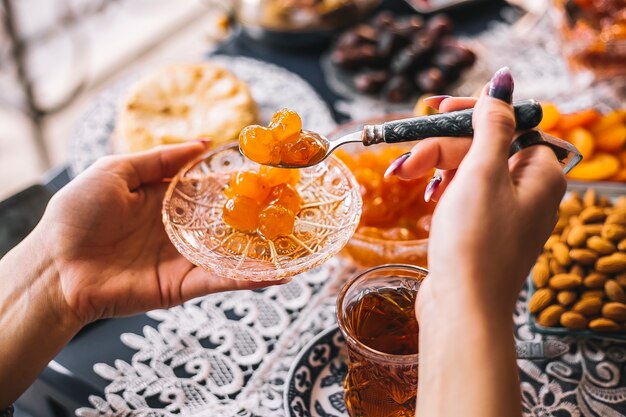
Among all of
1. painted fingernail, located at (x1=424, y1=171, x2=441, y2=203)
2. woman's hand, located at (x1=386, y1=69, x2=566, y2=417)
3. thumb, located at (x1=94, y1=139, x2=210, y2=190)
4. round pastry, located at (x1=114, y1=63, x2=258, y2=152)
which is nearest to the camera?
woman's hand, located at (x1=386, y1=69, x2=566, y2=417)

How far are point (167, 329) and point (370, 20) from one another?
1.18 metres

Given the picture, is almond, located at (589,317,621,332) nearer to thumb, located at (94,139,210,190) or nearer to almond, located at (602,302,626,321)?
almond, located at (602,302,626,321)

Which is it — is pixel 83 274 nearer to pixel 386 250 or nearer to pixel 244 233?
pixel 244 233

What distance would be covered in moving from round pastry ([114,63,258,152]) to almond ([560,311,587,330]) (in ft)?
2.57

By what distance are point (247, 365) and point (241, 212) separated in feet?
0.85

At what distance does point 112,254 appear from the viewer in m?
1.03

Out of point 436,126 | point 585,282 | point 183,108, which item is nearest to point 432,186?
point 436,126

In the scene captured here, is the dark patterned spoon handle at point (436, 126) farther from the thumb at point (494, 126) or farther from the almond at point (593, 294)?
the almond at point (593, 294)

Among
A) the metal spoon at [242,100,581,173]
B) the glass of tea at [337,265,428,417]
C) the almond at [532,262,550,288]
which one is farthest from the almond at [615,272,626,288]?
the glass of tea at [337,265,428,417]

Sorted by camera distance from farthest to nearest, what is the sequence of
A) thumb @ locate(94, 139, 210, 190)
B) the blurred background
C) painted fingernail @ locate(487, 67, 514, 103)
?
the blurred background
thumb @ locate(94, 139, 210, 190)
painted fingernail @ locate(487, 67, 514, 103)

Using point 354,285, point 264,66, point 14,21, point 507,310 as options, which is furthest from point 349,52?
point 14,21

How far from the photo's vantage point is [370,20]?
6.00ft

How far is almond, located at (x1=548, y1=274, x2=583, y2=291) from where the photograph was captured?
3.12 ft

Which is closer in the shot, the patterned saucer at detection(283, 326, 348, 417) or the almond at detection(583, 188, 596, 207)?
the patterned saucer at detection(283, 326, 348, 417)
